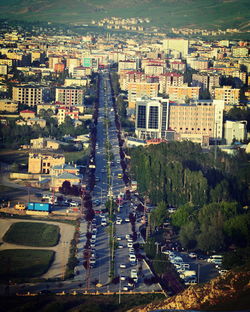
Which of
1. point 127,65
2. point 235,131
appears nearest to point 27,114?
point 235,131

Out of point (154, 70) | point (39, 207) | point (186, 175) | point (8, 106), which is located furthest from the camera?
point (154, 70)

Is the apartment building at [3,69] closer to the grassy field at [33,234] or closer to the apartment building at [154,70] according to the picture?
the apartment building at [154,70]

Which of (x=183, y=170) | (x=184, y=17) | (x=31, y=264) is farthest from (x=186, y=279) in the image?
(x=184, y=17)

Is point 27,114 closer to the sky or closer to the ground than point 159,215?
closer to the sky

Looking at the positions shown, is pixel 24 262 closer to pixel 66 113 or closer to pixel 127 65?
pixel 66 113

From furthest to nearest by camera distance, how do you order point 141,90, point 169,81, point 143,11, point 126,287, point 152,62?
point 143,11 → point 152,62 → point 169,81 → point 141,90 → point 126,287

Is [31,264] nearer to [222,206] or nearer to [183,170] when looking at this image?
[222,206]

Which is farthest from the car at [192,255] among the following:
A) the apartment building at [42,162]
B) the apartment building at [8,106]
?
the apartment building at [8,106]
